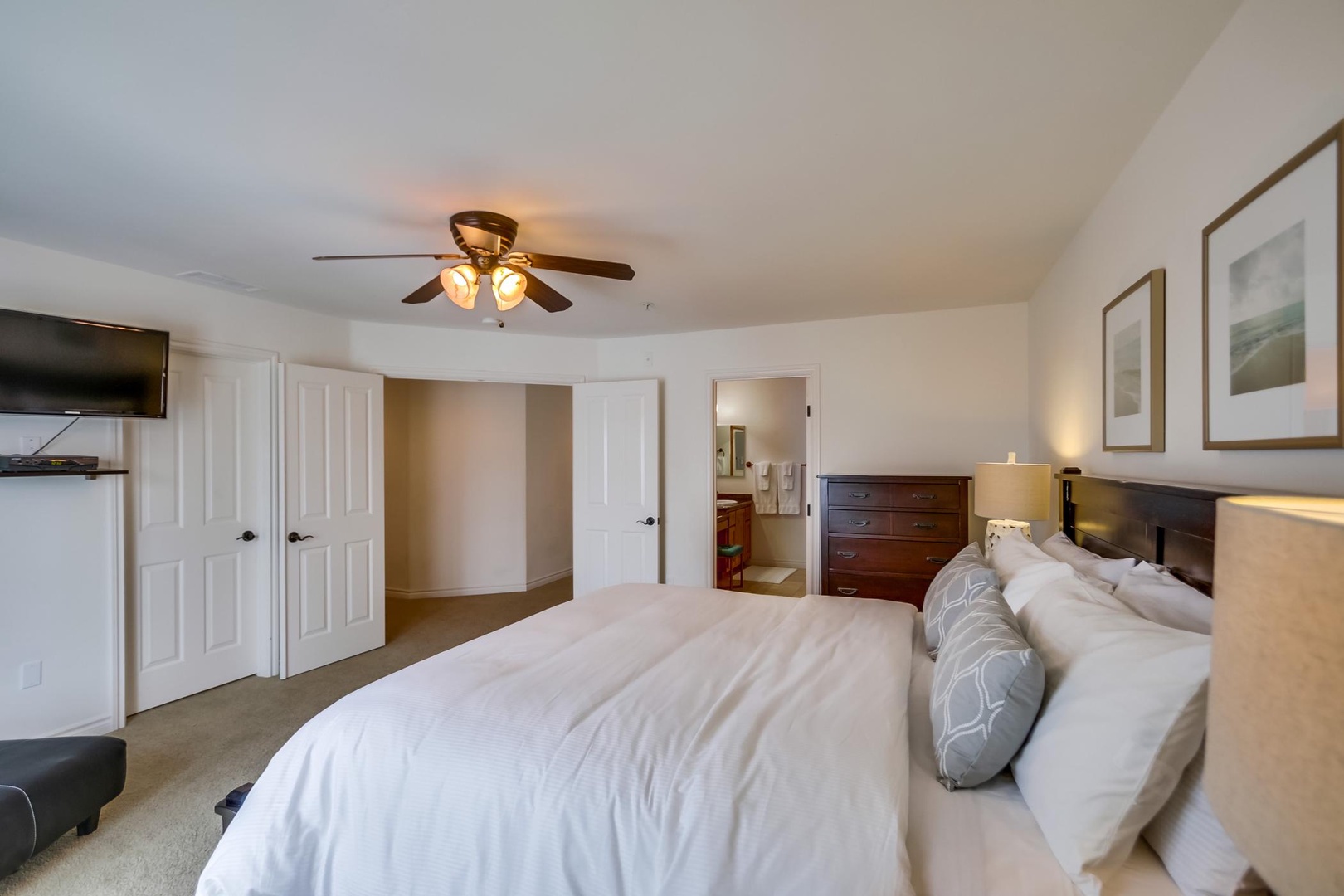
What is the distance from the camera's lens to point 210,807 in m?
2.30

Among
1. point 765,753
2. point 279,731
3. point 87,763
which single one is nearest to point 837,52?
point 765,753

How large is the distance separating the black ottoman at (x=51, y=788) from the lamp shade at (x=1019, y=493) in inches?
145

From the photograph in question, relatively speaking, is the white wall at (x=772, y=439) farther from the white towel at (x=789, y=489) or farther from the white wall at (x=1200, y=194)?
the white wall at (x=1200, y=194)

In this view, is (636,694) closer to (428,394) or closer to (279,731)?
(279,731)

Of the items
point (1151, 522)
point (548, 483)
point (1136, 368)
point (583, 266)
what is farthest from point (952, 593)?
point (548, 483)

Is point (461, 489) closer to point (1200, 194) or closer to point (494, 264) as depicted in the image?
point (494, 264)

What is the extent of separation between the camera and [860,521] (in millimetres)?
3600

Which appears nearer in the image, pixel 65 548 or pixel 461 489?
pixel 65 548

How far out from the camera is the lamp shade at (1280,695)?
341 mm

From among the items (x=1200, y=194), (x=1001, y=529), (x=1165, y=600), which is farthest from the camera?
(x=1001, y=529)

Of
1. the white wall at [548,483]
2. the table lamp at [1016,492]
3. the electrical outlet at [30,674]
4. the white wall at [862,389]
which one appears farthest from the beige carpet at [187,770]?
the table lamp at [1016,492]

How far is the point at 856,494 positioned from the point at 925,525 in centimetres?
43

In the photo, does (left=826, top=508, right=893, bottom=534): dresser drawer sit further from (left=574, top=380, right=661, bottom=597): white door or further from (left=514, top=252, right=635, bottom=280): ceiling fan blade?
(left=514, top=252, right=635, bottom=280): ceiling fan blade

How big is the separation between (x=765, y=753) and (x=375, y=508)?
3765mm
